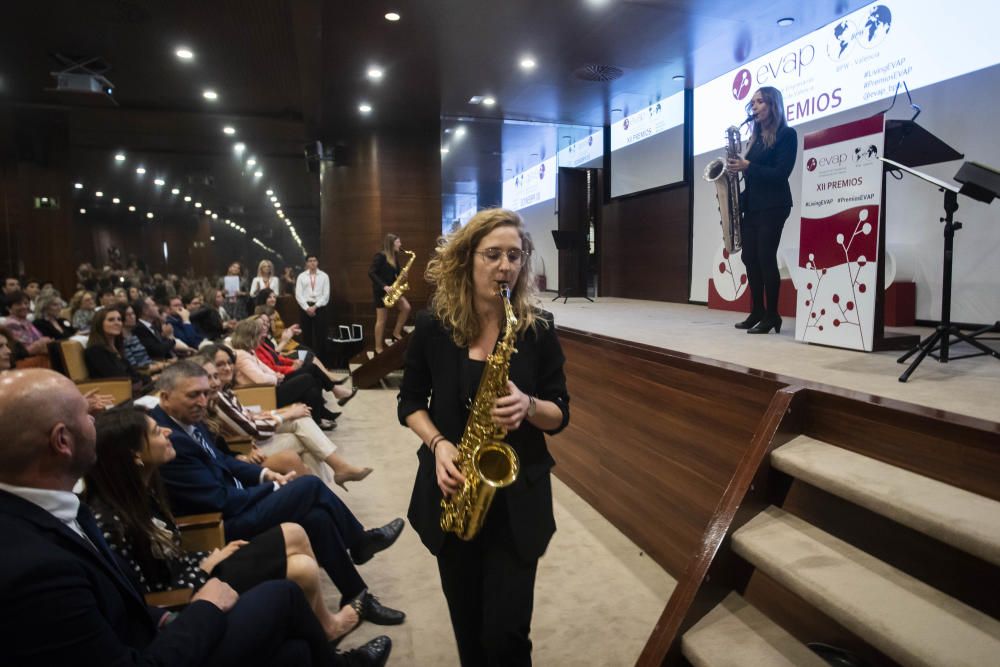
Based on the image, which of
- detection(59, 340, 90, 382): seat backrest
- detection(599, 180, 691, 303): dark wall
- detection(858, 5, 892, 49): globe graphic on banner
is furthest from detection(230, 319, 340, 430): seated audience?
detection(858, 5, 892, 49): globe graphic on banner

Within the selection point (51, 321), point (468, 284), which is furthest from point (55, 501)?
point (51, 321)

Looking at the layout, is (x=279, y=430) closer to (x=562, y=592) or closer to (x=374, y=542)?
(x=374, y=542)

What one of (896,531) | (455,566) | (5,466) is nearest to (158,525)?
(5,466)

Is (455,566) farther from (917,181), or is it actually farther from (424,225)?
(424,225)

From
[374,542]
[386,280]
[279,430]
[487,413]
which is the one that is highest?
[386,280]

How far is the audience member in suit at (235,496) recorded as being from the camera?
2.53 metres

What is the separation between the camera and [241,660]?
1.67 m

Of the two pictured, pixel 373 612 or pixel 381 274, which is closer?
pixel 373 612

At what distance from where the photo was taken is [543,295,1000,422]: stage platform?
90.6 inches

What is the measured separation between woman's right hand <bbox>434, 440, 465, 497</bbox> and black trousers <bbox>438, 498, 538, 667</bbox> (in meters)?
0.15

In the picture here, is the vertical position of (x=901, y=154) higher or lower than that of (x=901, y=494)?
higher

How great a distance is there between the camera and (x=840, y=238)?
340cm

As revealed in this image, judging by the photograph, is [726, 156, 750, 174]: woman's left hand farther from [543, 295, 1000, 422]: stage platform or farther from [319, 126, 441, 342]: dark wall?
[319, 126, 441, 342]: dark wall

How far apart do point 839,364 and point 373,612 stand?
248 cm
